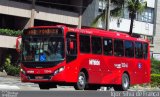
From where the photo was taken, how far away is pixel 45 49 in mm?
22250

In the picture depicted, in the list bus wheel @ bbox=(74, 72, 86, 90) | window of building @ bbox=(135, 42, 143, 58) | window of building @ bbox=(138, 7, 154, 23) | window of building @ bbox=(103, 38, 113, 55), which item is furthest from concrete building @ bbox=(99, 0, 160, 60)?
bus wheel @ bbox=(74, 72, 86, 90)

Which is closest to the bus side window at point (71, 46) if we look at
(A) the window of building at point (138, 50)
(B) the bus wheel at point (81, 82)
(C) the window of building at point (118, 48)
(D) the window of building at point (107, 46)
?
(B) the bus wheel at point (81, 82)

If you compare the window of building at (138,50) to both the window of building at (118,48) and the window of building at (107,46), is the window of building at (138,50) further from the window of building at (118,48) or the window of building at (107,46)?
the window of building at (107,46)

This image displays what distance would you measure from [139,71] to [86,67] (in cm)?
625

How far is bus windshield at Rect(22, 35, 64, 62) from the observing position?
22.3 meters

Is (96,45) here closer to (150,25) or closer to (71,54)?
(71,54)

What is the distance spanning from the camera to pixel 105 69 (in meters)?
26.0

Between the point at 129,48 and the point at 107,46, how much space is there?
2463 mm

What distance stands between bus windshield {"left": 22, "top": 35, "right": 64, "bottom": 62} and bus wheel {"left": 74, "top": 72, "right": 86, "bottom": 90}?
163 cm

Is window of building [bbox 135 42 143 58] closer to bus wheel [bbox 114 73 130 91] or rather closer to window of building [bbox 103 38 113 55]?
bus wheel [bbox 114 73 130 91]

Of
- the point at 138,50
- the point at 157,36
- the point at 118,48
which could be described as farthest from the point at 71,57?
the point at 157,36

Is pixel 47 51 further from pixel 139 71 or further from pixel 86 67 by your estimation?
pixel 139 71

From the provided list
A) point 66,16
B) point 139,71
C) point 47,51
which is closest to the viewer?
point 47,51

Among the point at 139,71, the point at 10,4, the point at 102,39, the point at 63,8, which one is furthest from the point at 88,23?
the point at 102,39
